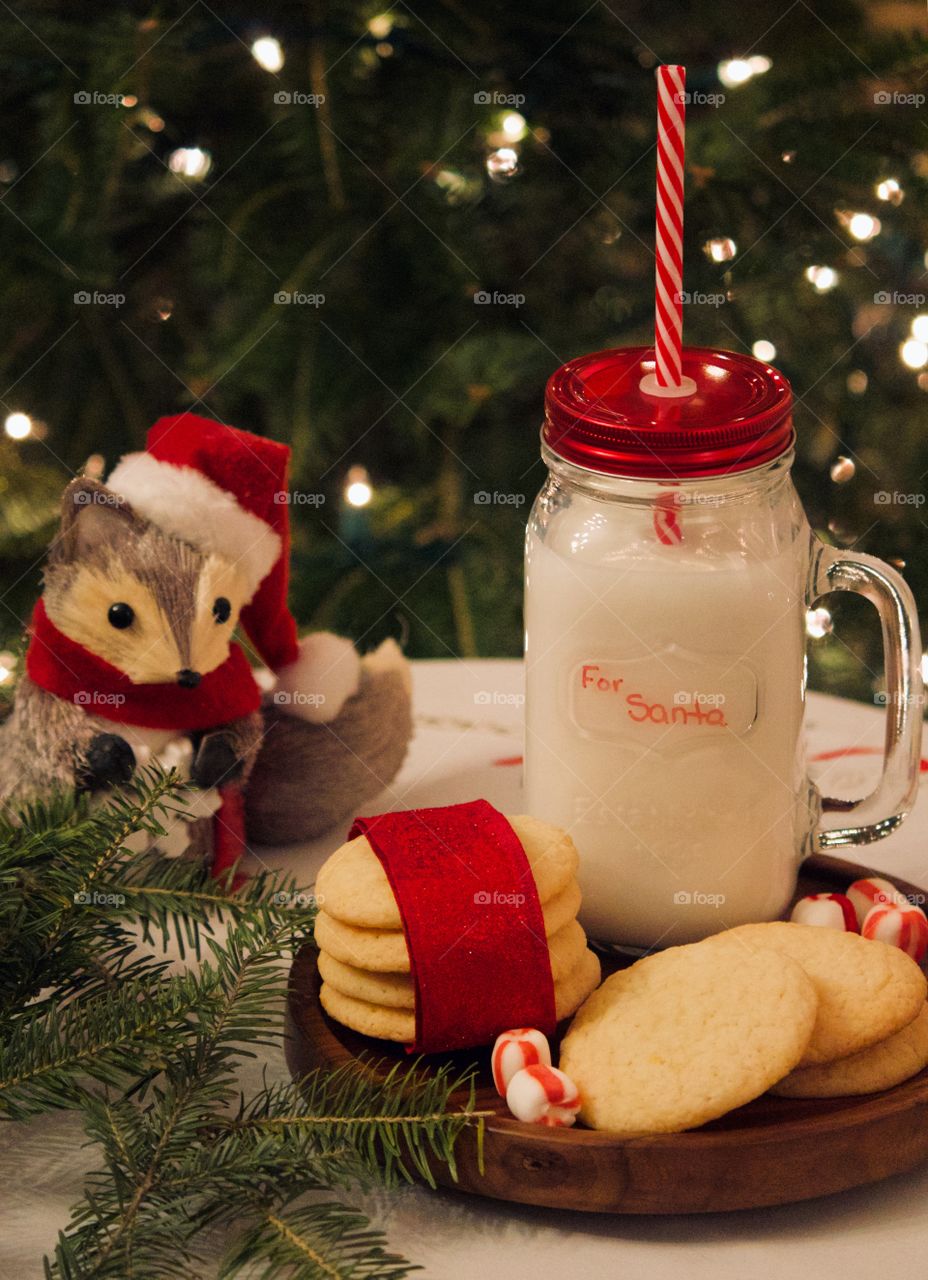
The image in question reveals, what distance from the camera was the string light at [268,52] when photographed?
1399 millimetres

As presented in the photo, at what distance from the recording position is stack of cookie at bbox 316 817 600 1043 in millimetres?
770

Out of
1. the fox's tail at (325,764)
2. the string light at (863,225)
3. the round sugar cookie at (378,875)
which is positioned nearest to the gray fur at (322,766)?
the fox's tail at (325,764)

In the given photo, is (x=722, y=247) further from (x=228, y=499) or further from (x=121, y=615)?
(x=121, y=615)

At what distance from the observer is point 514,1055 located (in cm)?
75

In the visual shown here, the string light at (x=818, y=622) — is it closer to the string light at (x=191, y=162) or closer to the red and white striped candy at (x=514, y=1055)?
the red and white striped candy at (x=514, y=1055)

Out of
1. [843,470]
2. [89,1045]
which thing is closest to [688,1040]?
[89,1045]

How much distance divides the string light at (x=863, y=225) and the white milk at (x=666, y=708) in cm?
65

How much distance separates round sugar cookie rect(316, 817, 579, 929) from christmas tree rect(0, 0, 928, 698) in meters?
0.59

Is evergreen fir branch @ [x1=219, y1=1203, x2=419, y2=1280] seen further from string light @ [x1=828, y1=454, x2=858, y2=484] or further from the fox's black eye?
string light @ [x1=828, y1=454, x2=858, y2=484]

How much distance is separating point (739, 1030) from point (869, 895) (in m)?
0.23

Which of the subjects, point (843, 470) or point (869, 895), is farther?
point (843, 470)

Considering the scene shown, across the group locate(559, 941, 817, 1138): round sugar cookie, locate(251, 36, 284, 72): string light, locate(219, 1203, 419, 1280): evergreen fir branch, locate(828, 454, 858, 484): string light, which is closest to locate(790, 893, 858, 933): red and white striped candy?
locate(559, 941, 817, 1138): round sugar cookie

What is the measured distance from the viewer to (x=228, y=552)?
1.01m

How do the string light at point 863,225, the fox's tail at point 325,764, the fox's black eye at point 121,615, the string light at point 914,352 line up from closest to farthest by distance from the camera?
the fox's black eye at point 121,615
the fox's tail at point 325,764
the string light at point 863,225
the string light at point 914,352
